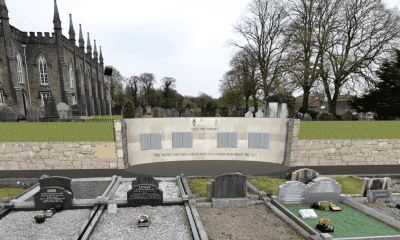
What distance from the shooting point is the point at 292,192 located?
830 cm

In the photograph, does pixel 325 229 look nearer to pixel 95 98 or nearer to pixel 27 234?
pixel 27 234

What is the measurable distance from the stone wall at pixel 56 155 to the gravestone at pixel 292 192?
9.82 metres

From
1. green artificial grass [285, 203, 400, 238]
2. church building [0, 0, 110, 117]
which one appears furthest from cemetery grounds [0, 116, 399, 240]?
church building [0, 0, 110, 117]

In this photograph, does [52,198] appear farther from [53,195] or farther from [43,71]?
[43,71]

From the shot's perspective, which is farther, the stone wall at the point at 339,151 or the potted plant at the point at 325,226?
the stone wall at the point at 339,151

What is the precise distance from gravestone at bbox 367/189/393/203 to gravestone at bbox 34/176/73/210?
A: 43.3 ft

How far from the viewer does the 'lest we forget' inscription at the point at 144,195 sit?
313 inches

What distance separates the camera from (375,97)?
21891 mm

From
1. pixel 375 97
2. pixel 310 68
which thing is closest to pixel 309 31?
pixel 310 68

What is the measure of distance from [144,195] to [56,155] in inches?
315

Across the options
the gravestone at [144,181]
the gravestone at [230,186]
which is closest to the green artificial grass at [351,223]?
the gravestone at [230,186]

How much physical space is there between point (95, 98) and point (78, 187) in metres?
30.9

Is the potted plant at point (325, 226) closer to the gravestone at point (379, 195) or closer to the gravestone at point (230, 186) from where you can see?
the gravestone at point (230, 186)

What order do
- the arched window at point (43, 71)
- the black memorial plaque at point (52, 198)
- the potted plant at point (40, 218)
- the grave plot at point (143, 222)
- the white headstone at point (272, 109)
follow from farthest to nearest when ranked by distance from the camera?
the arched window at point (43, 71)
the white headstone at point (272, 109)
the black memorial plaque at point (52, 198)
the potted plant at point (40, 218)
the grave plot at point (143, 222)
